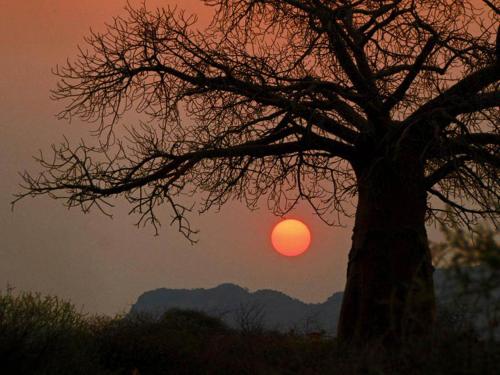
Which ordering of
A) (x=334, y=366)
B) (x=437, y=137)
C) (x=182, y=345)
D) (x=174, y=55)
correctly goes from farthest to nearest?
(x=174, y=55) < (x=182, y=345) < (x=437, y=137) < (x=334, y=366)

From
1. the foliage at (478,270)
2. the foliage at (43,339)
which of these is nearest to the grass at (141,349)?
the foliage at (43,339)

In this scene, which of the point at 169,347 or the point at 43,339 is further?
the point at 169,347

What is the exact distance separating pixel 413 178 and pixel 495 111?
3.53 metres

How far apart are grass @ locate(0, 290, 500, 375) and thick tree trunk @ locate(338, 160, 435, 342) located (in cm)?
75

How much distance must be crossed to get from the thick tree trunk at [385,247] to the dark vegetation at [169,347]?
2.45ft

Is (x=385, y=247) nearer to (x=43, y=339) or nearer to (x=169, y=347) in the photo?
(x=169, y=347)

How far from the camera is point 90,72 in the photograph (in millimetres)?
15273

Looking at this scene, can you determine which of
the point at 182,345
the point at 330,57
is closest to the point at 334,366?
the point at 182,345

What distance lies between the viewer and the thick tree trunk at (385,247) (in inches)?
503

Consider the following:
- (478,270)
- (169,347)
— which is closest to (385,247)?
(169,347)

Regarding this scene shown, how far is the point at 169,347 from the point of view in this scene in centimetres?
1224

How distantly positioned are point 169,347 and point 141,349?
→ 16.7 inches

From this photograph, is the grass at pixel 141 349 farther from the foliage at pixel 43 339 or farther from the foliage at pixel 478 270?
the foliage at pixel 478 270

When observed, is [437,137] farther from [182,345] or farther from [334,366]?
[182,345]
